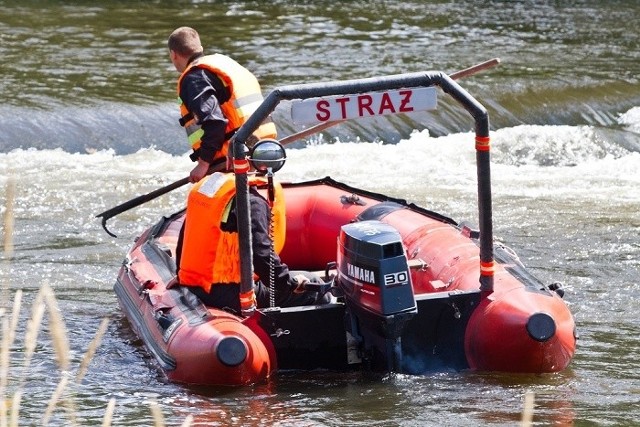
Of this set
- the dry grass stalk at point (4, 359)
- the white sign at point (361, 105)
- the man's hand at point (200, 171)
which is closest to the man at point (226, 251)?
the man's hand at point (200, 171)

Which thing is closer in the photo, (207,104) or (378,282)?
(378,282)

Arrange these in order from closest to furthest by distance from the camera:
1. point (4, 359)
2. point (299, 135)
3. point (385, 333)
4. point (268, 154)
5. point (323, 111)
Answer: point (4, 359) < point (323, 111) < point (268, 154) < point (385, 333) < point (299, 135)

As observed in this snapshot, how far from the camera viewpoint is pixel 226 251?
192 inches

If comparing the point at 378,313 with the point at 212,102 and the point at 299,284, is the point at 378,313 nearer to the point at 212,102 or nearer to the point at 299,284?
the point at 299,284

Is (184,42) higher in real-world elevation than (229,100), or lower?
higher

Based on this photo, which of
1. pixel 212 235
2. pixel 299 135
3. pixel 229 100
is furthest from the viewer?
pixel 299 135

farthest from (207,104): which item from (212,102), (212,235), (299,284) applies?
(299,284)

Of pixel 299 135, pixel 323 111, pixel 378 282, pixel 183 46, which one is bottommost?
pixel 378 282

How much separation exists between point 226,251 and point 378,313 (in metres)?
0.72

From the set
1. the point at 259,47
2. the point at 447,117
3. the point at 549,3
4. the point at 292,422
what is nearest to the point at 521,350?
the point at 292,422

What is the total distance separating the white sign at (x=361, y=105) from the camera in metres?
4.31

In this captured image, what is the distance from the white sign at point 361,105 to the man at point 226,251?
0.61 meters

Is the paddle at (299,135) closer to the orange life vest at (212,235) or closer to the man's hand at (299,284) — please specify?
the orange life vest at (212,235)

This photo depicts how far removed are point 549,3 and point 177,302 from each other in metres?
11.9
